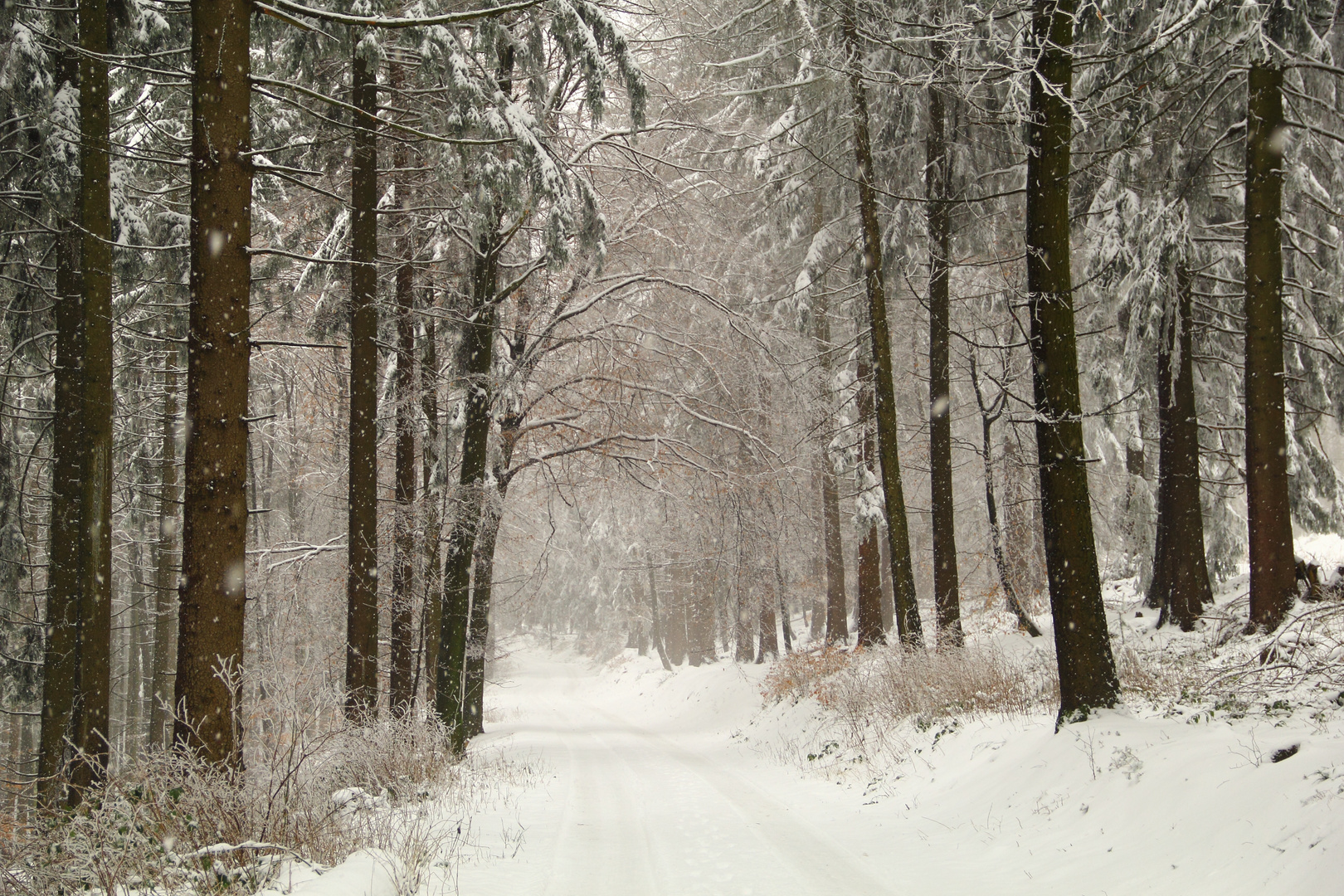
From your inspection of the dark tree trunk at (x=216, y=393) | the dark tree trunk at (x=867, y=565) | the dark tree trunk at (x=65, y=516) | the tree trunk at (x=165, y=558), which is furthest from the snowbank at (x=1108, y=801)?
the tree trunk at (x=165, y=558)

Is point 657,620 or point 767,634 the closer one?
point 767,634

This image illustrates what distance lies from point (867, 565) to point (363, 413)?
9.67 metres

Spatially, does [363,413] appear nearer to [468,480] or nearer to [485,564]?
[468,480]

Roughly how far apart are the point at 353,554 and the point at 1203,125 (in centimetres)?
1368

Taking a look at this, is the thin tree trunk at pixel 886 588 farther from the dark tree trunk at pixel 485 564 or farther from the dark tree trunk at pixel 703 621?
the dark tree trunk at pixel 485 564

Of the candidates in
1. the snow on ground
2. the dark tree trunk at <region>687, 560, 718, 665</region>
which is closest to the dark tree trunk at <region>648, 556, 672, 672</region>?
the dark tree trunk at <region>687, 560, 718, 665</region>

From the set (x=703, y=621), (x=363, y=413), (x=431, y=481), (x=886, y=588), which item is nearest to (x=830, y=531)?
(x=431, y=481)

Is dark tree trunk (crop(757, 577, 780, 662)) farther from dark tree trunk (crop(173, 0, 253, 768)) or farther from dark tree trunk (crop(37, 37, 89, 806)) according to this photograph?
dark tree trunk (crop(173, 0, 253, 768))

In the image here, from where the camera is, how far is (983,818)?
639 cm

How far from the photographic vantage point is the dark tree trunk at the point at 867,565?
48.6ft

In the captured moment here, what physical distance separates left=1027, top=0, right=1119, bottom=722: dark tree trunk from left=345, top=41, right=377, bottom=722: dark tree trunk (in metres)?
7.95

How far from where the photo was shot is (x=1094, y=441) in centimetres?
2102

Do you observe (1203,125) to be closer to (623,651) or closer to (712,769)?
(712,769)

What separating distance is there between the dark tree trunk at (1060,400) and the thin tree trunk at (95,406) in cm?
975
